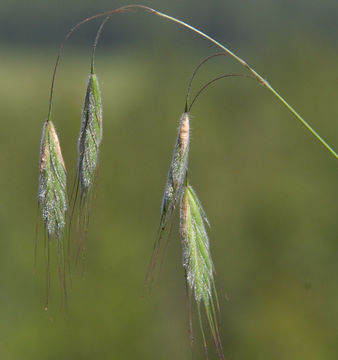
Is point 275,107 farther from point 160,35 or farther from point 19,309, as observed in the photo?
point 19,309

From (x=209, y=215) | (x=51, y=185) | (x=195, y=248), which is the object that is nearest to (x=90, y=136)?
(x=51, y=185)

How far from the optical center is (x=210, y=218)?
16531mm

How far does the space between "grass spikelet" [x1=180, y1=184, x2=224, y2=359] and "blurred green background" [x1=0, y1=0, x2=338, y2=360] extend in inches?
316

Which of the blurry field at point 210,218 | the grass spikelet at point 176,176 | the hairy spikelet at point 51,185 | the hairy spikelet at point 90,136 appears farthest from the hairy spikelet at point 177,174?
the blurry field at point 210,218

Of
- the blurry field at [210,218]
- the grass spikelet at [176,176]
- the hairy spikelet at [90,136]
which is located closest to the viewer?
the grass spikelet at [176,176]

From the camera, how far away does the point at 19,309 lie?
41.2 ft

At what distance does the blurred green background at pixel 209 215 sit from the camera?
1178cm

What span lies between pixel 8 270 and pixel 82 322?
2823 millimetres

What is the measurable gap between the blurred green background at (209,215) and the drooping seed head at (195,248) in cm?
802

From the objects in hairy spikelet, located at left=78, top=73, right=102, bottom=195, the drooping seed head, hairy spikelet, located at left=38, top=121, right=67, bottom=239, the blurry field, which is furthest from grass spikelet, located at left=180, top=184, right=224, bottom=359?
the blurry field

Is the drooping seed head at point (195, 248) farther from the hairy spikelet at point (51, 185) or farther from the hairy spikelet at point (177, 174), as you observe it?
the hairy spikelet at point (51, 185)

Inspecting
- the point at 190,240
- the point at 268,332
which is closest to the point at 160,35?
the point at 268,332

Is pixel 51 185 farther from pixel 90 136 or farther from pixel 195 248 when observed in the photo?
pixel 195 248

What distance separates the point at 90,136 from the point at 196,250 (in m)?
0.59
